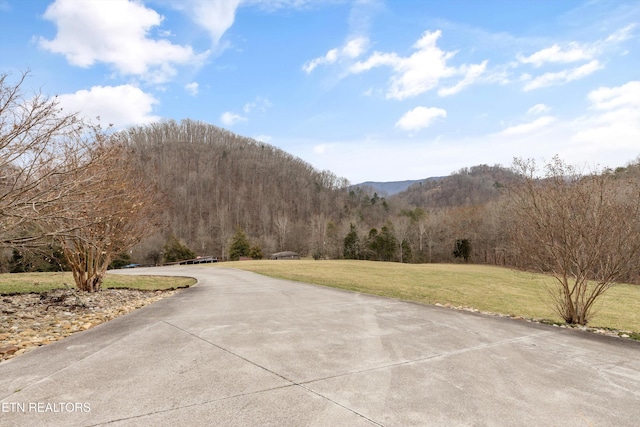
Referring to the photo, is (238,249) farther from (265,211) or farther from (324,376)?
(324,376)

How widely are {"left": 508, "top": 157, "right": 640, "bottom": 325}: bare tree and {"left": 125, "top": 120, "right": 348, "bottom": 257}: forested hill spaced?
8069 centimetres

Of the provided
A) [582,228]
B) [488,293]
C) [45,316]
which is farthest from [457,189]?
[45,316]

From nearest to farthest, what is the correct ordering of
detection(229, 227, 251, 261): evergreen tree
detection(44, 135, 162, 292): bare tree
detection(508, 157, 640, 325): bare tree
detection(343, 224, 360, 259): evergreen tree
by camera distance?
detection(508, 157, 640, 325): bare tree → detection(44, 135, 162, 292): bare tree → detection(229, 227, 251, 261): evergreen tree → detection(343, 224, 360, 259): evergreen tree

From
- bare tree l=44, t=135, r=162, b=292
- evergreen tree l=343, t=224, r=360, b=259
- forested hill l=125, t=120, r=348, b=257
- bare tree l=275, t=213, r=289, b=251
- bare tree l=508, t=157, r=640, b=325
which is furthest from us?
forested hill l=125, t=120, r=348, b=257

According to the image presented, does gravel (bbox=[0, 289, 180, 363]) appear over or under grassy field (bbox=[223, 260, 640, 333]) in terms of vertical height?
over

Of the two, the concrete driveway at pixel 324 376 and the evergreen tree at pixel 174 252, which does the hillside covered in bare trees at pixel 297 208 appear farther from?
the concrete driveway at pixel 324 376

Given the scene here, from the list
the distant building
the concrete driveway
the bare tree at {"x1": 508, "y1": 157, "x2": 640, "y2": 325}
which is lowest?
the distant building

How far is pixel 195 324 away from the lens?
689 centimetres

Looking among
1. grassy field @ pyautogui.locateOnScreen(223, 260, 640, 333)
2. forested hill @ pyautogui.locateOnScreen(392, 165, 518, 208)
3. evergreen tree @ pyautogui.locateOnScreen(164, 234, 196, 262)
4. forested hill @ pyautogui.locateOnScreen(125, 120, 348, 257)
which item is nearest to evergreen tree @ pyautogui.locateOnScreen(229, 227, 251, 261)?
evergreen tree @ pyautogui.locateOnScreen(164, 234, 196, 262)

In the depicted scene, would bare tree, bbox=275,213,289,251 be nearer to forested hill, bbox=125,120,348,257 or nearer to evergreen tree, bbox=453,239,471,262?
forested hill, bbox=125,120,348,257

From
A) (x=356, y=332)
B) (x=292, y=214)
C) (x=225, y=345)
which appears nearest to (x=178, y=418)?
(x=225, y=345)

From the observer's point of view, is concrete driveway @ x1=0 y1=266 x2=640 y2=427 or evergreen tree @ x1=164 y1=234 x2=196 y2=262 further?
evergreen tree @ x1=164 y1=234 x2=196 y2=262

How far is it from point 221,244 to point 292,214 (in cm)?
3440

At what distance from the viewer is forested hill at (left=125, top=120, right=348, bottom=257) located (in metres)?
101
